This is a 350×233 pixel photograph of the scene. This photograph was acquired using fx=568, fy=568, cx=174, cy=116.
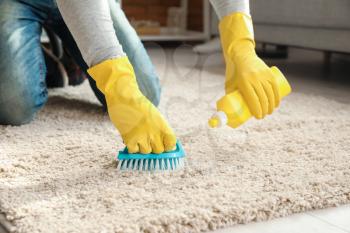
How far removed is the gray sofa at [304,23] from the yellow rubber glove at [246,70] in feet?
2.71

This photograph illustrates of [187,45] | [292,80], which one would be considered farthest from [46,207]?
[187,45]

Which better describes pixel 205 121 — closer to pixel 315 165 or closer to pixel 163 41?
pixel 315 165

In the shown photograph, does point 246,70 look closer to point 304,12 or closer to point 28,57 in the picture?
point 28,57

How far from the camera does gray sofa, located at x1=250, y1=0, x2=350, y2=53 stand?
5.88 feet

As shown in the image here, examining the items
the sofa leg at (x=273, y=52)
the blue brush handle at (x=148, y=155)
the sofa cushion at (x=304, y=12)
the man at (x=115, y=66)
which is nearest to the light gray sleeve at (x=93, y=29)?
the man at (x=115, y=66)

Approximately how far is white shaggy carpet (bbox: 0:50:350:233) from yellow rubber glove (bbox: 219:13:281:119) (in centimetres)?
11

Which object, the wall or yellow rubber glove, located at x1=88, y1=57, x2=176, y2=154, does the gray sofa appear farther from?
the wall

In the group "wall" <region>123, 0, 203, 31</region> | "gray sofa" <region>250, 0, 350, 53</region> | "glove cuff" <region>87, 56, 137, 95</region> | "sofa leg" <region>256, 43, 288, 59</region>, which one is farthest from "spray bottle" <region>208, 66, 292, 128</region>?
"wall" <region>123, 0, 203, 31</region>

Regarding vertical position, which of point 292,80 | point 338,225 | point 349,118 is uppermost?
point 338,225

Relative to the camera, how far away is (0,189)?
0.84 m

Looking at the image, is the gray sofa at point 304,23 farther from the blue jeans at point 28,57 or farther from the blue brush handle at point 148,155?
the blue brush handle at point 148,155

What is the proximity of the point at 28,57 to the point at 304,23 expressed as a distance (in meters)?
1.01

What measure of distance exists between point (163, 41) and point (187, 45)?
0.17m

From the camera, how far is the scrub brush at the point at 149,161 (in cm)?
92
